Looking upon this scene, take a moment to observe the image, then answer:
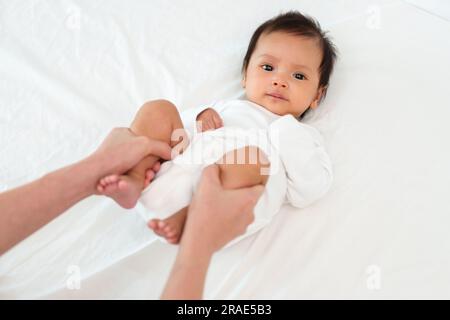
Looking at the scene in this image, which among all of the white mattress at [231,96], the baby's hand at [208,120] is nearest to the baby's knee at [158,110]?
the baby's hand at [208,120]

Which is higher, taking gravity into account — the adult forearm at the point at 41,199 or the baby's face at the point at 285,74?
the baby's face at the point at 285,74

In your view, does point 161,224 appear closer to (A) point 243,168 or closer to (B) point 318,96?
(A) point 243,168

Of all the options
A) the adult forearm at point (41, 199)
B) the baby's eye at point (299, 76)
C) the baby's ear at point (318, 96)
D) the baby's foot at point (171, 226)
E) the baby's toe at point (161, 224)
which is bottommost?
the baby's foot at point (171, 226)

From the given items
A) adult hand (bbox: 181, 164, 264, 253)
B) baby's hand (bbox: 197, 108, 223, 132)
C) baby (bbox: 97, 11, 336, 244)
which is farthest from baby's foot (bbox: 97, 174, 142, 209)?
baby's hand (bbox: 197, 108, 223, 132)

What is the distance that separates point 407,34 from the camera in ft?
4.81

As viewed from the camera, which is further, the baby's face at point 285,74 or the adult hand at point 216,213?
the baby's face at point 285,74

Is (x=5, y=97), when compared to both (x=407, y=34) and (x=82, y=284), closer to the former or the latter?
(x=82, y=284)

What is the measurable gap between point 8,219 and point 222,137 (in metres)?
0.50

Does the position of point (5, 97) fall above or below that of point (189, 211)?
above

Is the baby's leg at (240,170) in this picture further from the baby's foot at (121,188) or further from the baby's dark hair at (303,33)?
the baby's dark hair at (303,33)

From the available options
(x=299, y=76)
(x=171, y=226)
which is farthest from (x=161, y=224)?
(x=299, y=76)

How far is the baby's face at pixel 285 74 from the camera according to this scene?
3.88 feet

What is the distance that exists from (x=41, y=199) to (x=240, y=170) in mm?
425

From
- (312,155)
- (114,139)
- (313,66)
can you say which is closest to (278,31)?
(313,66)
